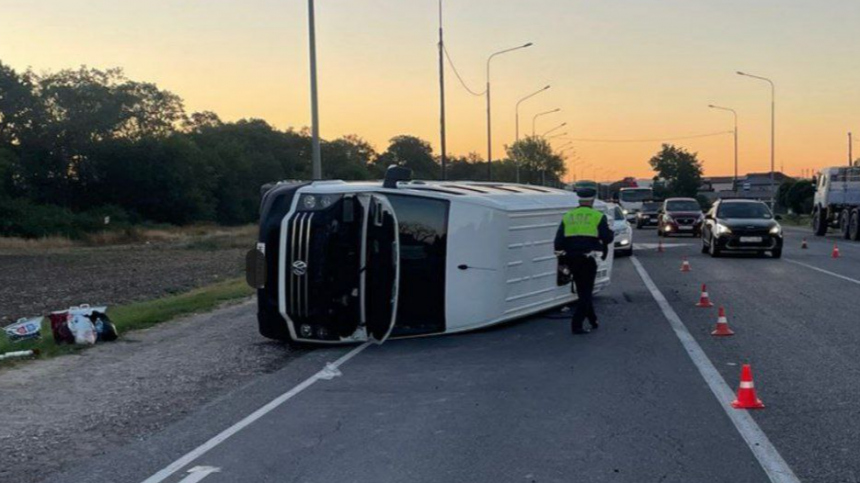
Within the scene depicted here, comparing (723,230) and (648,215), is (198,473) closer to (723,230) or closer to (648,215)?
(723,230)

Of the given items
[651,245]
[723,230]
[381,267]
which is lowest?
[651,245]

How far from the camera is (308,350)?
1155 centimetres

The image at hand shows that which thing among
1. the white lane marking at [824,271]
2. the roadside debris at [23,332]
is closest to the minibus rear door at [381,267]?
the roadside debris at [23,332]

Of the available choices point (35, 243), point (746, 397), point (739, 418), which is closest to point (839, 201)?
point (746, 397)

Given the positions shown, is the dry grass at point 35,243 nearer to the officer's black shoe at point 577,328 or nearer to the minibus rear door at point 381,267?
the minibus rear door at point 381,267

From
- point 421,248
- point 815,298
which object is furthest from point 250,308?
point 815,298

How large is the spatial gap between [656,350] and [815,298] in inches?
252

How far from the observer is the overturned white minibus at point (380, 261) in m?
11.2

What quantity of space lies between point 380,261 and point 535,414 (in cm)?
404

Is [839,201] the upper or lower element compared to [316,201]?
lower

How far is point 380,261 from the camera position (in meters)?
11.3

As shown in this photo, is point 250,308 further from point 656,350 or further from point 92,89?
point 92,89

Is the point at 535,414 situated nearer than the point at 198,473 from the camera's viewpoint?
No

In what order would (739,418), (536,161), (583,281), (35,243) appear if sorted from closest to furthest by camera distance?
(739,418), (583,281), (35,243), (536,161)
